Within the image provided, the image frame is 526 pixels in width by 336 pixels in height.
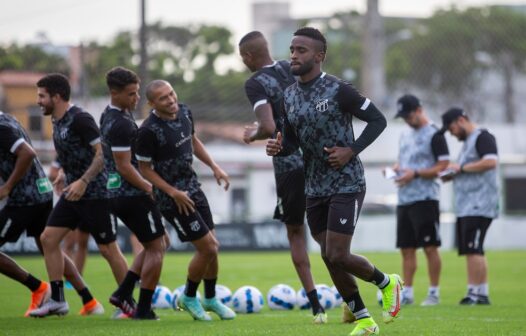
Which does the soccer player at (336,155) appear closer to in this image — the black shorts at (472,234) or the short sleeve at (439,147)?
the black shorts at (472,234)

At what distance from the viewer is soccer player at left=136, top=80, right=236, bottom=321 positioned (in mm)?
11133

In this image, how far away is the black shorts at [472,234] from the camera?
47.2 ft

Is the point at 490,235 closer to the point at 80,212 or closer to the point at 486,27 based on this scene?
the point at 80,212

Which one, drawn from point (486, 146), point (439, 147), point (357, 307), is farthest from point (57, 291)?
point (486, 146)

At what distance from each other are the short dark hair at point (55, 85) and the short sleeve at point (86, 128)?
0.29 meters

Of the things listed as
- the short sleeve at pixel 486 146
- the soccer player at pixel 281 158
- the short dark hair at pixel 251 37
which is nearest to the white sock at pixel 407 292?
the short sleeve at pixel 486 146

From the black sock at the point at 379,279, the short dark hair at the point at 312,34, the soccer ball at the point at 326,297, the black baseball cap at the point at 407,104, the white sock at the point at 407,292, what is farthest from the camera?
the black baseball cap at the point at 407,104

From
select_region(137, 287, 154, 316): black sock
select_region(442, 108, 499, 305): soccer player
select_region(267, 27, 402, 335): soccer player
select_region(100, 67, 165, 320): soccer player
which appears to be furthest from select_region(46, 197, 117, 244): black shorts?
A: select_region(442, 108, 499, 305): soccer player

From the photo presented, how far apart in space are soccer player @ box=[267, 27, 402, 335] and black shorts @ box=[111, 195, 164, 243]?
2361 millimetres

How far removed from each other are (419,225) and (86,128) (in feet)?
15.6

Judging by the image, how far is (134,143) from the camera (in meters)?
11.6

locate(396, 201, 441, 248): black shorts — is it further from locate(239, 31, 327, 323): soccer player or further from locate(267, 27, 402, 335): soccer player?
locate(267, 27, 402, 335): soccer player

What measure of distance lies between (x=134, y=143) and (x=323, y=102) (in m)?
2.62

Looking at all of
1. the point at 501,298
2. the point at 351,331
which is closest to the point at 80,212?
the point at 351,331
